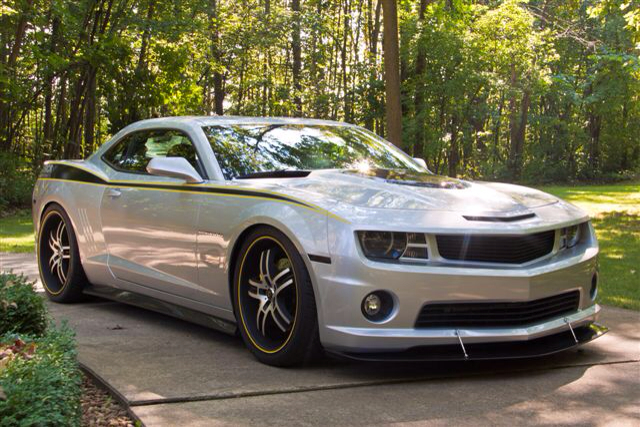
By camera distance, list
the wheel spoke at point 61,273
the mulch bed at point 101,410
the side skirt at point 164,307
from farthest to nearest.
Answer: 1. the wheel spoke at point 61,273
2. the side skirt at point 164,307
3. the mulch bed at point 101,410

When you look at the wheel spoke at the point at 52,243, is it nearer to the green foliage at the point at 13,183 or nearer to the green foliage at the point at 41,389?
the green foliage at the point at 41,389

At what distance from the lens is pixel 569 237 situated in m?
4.69

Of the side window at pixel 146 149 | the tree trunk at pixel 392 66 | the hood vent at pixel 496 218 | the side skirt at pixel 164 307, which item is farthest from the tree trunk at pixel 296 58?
the hood vent at pixel 496 218

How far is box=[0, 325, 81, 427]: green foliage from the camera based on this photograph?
2658mm

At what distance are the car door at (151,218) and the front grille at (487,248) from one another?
1.69 m

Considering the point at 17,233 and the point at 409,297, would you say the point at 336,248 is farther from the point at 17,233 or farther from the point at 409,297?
the point at 17,233

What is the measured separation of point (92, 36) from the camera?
1912 cm

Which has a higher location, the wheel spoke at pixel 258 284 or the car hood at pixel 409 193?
the car hood at pixel 409 193

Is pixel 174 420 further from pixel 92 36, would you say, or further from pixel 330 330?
pixel 92 36

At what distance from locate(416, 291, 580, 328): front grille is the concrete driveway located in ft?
0.96

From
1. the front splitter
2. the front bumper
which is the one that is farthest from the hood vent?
the front splitter

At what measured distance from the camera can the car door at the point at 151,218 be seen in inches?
205

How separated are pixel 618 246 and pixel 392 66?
3.95 metres

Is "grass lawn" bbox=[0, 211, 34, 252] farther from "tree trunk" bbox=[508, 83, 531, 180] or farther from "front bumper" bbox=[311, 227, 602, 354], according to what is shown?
"tree trunk" bbox=[508, 83, 531, 180]
